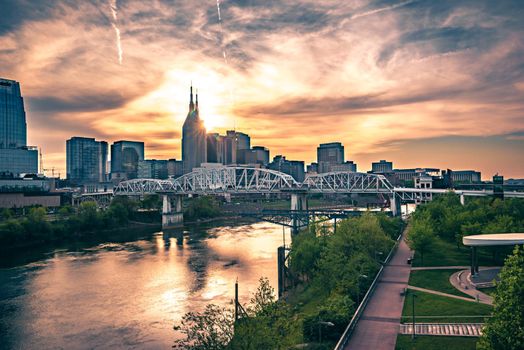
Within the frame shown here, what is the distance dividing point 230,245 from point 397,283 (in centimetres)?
5380

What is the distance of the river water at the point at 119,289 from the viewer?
3966 cm

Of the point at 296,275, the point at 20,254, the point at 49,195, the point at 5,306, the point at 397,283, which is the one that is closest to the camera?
the point at 397,283

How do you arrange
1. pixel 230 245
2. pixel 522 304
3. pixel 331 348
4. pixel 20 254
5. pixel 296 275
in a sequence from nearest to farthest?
pixel 522 304, pixel 331 348, pixel 296 275, pixel 20 254, pixel 230 245

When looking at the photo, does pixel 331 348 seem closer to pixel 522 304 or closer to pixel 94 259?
pixel 522 304

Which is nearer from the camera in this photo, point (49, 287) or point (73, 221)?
point (49, 287)

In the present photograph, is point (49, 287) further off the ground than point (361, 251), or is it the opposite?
point (361, 251)

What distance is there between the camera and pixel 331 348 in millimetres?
28406

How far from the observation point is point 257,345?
22750 mm

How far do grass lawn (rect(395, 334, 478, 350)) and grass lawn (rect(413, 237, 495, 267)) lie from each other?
918 inches

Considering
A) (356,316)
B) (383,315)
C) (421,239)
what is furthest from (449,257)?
(356,316)

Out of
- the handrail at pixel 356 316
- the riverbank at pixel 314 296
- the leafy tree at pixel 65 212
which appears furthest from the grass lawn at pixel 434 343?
the leafy tree at pixel 65 212

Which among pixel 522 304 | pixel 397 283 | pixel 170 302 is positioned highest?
pixel 522 304

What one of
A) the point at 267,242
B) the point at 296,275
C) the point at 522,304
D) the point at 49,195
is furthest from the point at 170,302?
the point at 49,195

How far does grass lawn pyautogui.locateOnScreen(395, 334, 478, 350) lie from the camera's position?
27130mm
